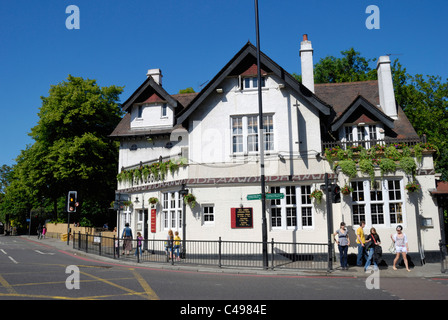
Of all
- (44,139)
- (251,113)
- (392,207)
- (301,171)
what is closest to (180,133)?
(251,113)

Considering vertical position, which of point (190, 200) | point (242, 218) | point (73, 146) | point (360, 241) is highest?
point (73, 146)

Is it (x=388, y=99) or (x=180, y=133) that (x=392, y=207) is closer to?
(x=388, y=99)

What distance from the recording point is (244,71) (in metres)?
19.2

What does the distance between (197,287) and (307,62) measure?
643 inches

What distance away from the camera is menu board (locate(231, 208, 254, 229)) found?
17.7 metres

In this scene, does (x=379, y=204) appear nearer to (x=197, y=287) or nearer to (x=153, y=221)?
(x=197, y=287)

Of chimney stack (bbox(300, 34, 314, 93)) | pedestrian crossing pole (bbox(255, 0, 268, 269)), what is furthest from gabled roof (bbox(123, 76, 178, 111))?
pedestrian crossing pole (bbox(255, 0, 268, 269))

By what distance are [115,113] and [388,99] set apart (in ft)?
90.9

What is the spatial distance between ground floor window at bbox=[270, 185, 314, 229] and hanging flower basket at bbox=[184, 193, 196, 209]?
3981mm

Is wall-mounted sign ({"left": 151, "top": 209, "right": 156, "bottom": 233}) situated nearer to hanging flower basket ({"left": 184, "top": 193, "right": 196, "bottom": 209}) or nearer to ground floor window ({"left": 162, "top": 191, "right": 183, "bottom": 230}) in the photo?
ground floor window ({"left": 162, "top": 191, "right": 183, "bottom": 230})

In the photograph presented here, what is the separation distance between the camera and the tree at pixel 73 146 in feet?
111

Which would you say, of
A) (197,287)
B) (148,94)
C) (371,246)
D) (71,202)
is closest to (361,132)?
(371,246)

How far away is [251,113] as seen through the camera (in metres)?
18.8

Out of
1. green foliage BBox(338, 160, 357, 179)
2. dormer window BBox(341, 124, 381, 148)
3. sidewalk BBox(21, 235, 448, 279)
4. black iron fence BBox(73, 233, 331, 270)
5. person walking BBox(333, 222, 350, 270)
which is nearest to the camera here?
Answer: sidewalk BBox(21, 235, 448, 279)
